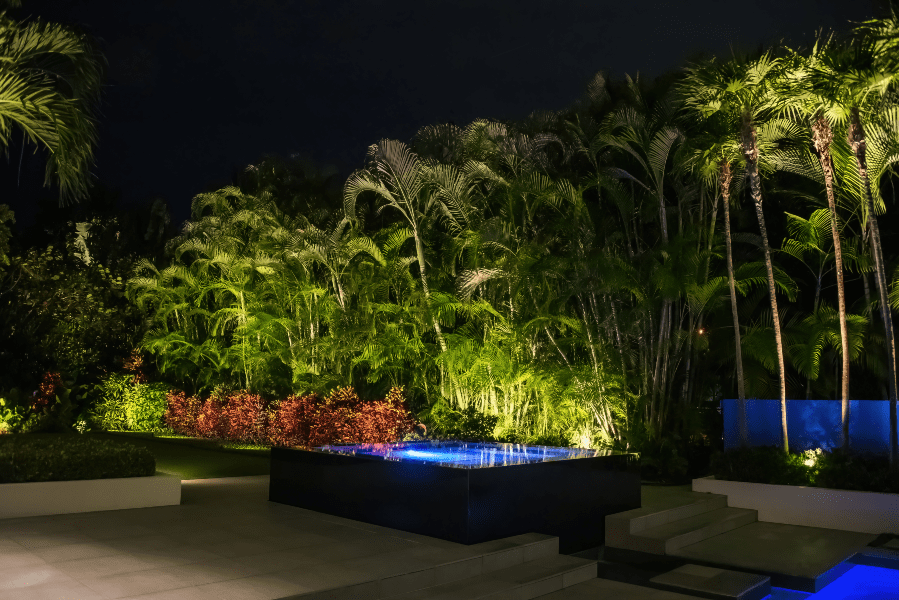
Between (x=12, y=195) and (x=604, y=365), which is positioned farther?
(x=12, y=195)

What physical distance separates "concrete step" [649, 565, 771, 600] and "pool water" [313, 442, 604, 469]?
139cm

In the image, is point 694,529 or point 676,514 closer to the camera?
point 694,529

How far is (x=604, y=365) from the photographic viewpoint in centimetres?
986

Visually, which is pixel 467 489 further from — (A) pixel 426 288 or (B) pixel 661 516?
(A) pixel 426 288

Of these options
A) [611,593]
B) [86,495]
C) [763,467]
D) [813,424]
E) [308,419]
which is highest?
[813,424]

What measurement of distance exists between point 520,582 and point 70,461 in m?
4.32

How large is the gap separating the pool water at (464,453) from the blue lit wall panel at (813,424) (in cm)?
344

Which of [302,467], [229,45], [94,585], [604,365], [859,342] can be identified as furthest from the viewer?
[229,45]

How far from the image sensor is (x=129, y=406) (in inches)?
667

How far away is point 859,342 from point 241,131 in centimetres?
2556

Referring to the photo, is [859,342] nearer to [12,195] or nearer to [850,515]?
[850,515]

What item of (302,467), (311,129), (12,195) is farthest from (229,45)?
(302,467)

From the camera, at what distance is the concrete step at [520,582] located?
475cm

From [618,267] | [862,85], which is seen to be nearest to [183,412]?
[618,267]
